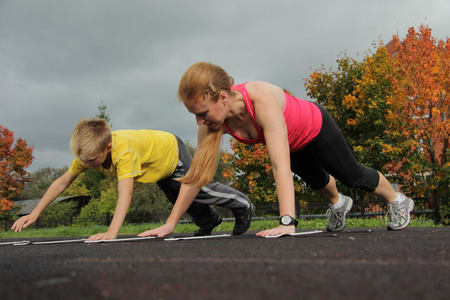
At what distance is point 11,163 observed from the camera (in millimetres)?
14305

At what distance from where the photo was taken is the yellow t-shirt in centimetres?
376

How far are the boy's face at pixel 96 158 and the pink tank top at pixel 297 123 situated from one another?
4.00ft

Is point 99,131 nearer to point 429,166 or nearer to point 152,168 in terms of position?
point 152,168

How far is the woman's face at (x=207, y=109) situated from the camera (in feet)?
9.98

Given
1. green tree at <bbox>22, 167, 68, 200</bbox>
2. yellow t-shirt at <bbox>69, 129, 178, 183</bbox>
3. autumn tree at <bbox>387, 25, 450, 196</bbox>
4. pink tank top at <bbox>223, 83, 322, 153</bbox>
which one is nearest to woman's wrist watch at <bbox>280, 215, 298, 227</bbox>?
pink tank top at <bbox>223, 83, 322, 153</bbox>

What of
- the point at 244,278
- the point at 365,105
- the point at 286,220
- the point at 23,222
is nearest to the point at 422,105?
the point at 365,105

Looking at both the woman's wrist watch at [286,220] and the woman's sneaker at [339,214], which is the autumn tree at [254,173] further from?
the woman's wrist watch at [286,220]

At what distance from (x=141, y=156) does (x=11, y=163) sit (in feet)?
40.8

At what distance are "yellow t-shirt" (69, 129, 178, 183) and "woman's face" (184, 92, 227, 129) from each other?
3.17ft

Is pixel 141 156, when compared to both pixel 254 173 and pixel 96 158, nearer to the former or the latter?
pixel 96 158

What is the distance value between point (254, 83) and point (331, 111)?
10.7m

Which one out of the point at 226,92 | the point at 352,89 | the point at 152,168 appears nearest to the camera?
the point at 226,92

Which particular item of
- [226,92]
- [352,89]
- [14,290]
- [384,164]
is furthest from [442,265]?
[352,89]

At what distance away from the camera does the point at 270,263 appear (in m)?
1.44
